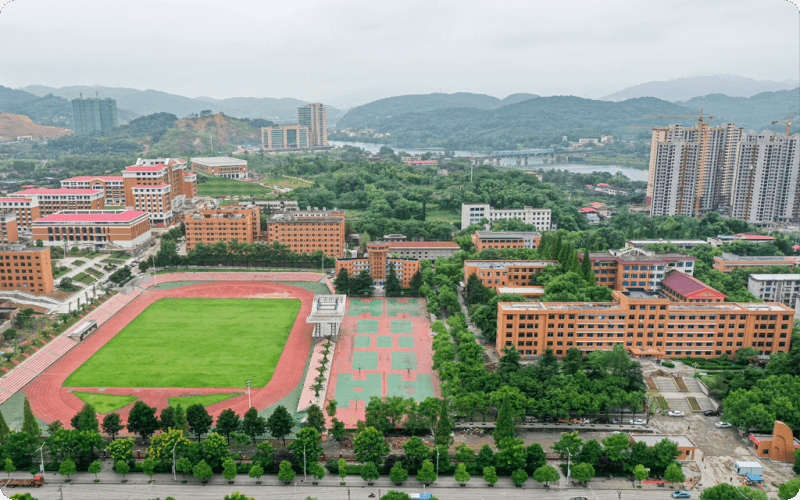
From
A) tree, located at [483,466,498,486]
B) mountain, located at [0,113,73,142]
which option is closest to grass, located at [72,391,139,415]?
tree, located at [483,466,498,486]

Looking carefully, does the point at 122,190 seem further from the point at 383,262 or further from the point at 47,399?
the point at 47,399

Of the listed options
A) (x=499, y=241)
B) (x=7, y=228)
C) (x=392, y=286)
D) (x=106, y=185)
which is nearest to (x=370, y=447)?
(x=392, y=286)

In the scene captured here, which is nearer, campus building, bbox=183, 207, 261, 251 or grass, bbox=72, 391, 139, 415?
grass, bbox=72, 391, 139, 415

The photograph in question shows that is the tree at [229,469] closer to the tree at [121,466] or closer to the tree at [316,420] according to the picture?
the tree at [316,420]

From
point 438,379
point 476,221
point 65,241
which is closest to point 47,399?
point 438,379

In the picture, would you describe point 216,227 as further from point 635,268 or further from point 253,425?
point 635,268

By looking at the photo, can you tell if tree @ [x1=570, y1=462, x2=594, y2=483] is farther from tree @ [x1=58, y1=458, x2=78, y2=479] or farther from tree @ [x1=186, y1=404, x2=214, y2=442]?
tree @ [x1=58, y1=458, x2=78, y2=479]

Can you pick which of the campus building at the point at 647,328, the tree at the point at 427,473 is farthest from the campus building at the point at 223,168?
the tree at the point at 427,473

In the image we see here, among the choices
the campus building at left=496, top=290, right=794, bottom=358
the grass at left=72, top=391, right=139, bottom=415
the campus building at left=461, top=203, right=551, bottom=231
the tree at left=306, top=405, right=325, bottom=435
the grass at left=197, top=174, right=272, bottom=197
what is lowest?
the grass at left=72, top=391, right=139, bottom=415
